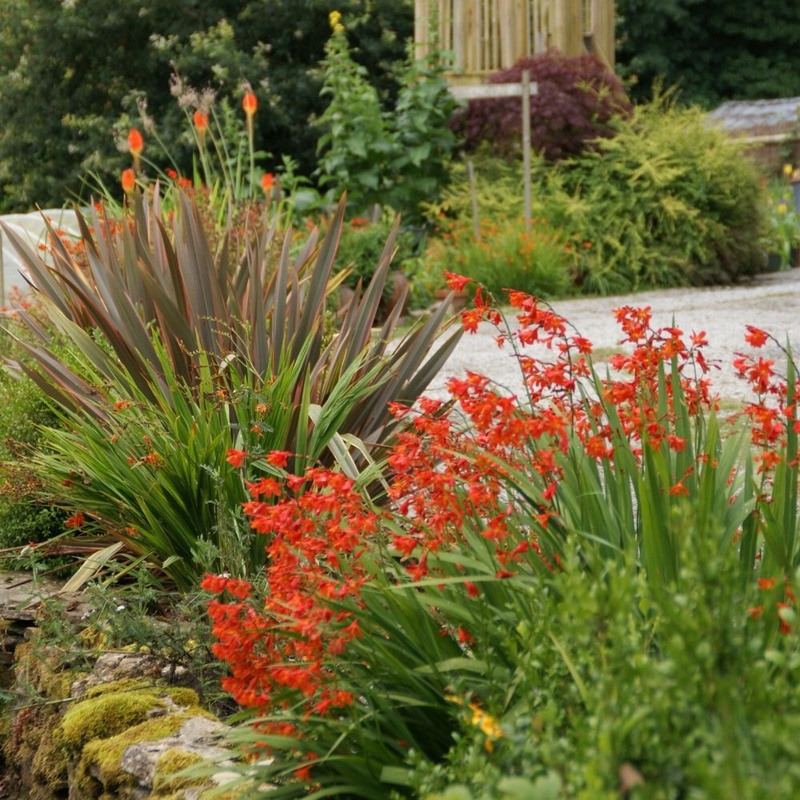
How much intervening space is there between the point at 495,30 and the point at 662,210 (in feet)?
14.9

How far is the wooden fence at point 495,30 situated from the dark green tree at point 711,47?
46.7 feet

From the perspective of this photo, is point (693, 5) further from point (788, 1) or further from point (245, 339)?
point (245, 339)

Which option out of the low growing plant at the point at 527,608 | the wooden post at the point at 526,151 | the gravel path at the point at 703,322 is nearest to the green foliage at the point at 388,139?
the wooden post at the point at 526,151

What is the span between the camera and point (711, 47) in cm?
3212

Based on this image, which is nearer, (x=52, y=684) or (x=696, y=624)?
(x=696, y=624)

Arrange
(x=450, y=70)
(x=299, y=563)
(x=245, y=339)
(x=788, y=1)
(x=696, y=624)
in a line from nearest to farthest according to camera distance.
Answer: (x=696, y=624), (x=299, y=563), (x=245, y=339), (x=450, y=70), (x=788, y=1)

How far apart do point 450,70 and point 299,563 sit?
14621mm

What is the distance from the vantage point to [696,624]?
5.23 feet

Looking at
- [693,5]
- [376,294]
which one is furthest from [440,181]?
[693,5]

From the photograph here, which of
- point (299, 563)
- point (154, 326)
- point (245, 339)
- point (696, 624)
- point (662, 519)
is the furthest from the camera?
point (154, 326)

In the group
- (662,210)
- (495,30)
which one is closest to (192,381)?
(662,210)

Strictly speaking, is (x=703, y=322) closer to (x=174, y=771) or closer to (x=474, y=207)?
(x=474, y=207)

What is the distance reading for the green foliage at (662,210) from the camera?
532 inches

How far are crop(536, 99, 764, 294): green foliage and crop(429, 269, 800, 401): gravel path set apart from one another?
1.44ft
